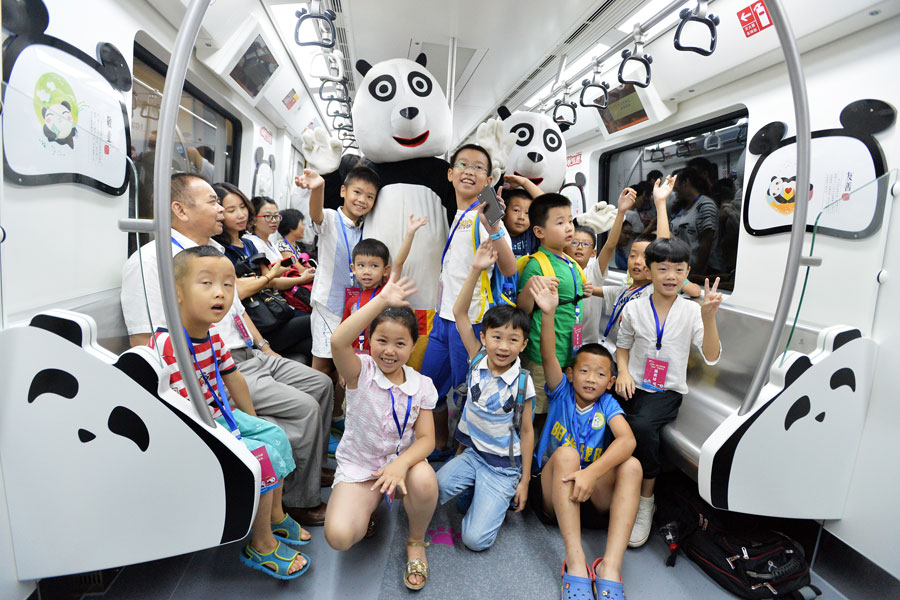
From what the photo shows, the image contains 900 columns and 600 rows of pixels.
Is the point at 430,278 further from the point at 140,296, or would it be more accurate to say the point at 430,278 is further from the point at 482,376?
the point at 140,296

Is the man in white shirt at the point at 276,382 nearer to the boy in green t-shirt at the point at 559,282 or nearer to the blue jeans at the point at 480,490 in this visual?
the blue jeans at the point at 480,490

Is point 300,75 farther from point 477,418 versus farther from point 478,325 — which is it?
point 477,418

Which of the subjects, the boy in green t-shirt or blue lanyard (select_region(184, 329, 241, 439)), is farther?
the boy in green t-shirt

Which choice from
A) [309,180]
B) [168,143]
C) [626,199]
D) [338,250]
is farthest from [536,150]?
[168,143]

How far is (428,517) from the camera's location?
196 centimetres

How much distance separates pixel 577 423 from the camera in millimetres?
2258

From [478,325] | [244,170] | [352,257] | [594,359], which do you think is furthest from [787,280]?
[244,170]

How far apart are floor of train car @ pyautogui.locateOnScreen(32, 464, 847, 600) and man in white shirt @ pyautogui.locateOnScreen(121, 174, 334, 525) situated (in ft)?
0.72

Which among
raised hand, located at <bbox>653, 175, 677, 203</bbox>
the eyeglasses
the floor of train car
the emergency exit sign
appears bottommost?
the floor of train car

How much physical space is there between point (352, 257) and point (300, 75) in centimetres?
309

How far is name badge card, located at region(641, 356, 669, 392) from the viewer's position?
7.64 ft

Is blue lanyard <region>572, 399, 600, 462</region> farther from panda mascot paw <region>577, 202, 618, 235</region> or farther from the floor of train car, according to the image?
panda mascot paw <region>577, 202, 618, 235</region>

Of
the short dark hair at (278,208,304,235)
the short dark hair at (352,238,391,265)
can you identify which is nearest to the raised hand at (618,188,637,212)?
the short dark hair at (352,238,391,265)

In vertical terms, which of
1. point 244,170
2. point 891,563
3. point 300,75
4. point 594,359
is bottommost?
point 891,563
